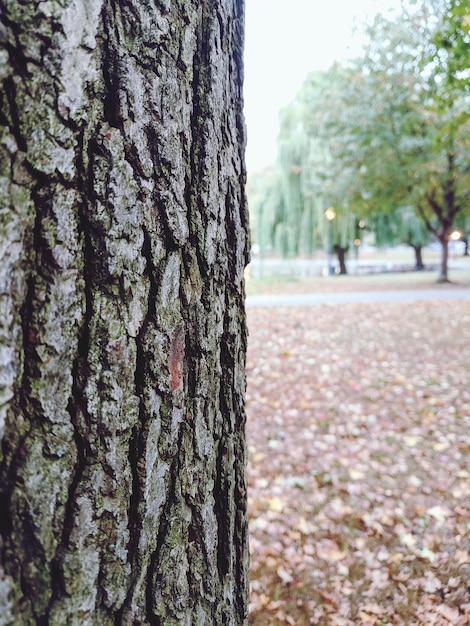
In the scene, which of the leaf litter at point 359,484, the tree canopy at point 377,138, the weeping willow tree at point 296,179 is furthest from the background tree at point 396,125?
the leaf litter at point 359,484

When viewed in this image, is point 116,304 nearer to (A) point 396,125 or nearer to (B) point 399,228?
(A) point 396,125

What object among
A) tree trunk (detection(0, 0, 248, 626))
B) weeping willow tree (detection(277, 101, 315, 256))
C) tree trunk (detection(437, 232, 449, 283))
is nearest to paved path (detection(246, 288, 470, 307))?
tree trunk (detection(437, 232, 449, 283))

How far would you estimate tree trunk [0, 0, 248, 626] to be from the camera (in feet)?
2.27

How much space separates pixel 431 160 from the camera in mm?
14266

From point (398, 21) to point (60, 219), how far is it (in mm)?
14985

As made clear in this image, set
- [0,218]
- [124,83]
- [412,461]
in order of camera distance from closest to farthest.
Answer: [0,218] < [124,83] < [412,461]

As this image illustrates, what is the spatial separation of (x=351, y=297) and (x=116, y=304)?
1250cm

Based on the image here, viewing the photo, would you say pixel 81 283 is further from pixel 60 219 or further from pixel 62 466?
pixel 62 466

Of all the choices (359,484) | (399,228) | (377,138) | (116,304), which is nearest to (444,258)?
(377,138)

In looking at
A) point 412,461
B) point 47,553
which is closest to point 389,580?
point 412,461

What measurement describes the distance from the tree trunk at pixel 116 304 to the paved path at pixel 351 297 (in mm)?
9622

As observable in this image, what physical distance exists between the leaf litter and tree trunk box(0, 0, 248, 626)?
4.81 feet

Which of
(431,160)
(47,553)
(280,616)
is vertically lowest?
(280,616)

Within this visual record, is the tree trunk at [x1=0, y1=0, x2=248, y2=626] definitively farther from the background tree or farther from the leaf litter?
the background tree
